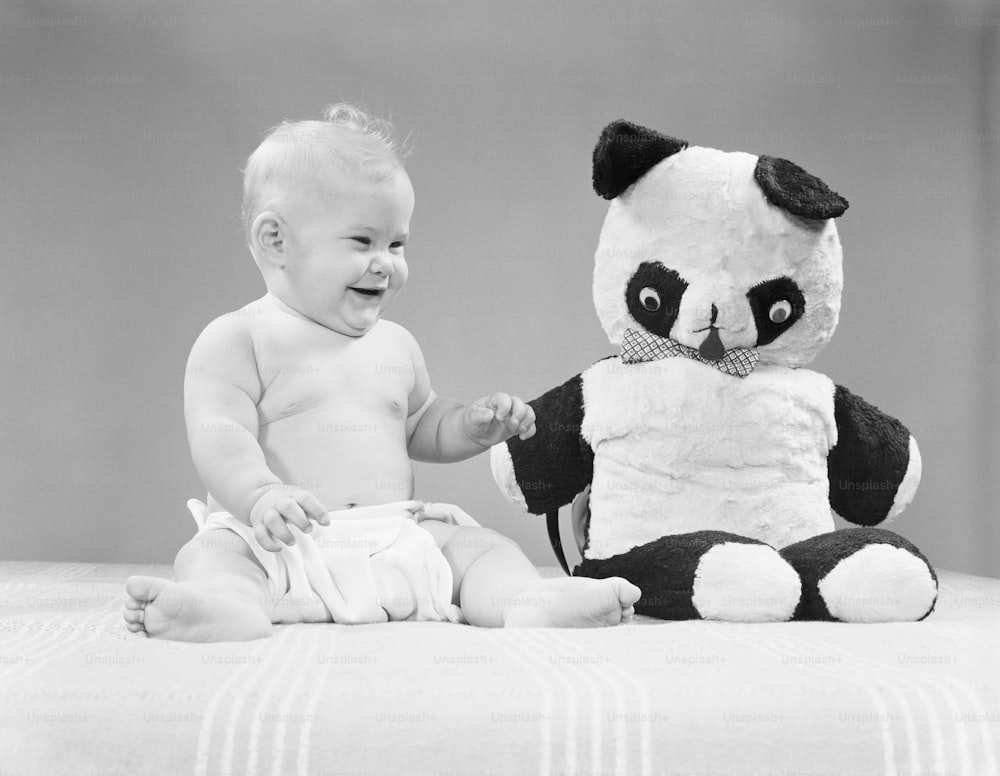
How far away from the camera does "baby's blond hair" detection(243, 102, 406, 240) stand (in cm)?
113

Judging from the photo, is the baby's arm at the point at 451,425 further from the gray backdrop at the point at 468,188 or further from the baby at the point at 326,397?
the gray backdrop at the point at 468,188

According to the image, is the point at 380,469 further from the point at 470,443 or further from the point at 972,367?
the point at 972,367

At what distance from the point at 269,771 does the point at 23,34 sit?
1542 mm

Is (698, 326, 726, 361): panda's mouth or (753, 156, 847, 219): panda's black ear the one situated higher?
(753, 156, 847, 219): panda's black ear

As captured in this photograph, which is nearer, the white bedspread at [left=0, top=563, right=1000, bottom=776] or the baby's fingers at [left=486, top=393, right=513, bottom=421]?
the white bedspread at [left=0, top=563, right=1000, bottom=776]

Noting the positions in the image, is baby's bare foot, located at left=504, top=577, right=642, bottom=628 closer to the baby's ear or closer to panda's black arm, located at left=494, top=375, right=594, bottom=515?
panda's black arm, located at left=494, top=375, right=594, bottom=515

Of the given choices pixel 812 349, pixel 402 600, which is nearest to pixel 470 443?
pixel 402 600

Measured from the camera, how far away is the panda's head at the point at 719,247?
1156mm

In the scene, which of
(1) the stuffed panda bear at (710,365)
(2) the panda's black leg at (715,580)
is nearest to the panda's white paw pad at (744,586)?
(2) the panda's black leg at (715,580)

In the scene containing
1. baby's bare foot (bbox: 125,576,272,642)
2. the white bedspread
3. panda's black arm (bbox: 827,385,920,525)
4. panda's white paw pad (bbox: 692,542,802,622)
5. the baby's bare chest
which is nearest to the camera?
the white bedspread

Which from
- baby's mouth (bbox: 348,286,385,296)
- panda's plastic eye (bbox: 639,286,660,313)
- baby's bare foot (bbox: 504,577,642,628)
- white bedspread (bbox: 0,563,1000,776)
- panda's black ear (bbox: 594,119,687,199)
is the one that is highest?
panda's black ear (bbox: 594,119,687,199)

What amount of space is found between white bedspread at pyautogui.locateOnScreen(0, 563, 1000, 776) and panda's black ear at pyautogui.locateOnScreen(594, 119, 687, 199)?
1.95 feet

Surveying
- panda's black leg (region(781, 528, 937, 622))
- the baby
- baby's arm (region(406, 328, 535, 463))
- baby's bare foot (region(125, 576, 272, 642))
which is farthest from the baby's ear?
panda's black leg (region(781, 528, 937, 622))

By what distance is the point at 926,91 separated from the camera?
184cm
